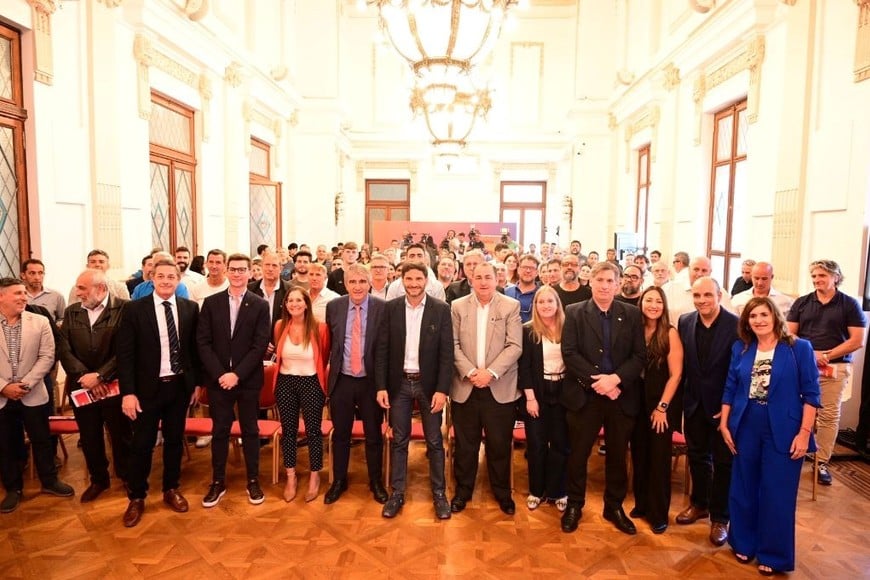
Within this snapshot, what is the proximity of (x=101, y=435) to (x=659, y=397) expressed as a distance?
3.65 m

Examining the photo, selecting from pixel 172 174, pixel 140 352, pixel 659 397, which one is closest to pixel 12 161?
pixel 140 352

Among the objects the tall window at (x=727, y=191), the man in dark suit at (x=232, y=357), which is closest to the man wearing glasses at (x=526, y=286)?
the man in dark suit at (x=232, y=357)

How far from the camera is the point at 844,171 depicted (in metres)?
5.16

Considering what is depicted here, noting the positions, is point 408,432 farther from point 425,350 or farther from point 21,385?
point 21,385

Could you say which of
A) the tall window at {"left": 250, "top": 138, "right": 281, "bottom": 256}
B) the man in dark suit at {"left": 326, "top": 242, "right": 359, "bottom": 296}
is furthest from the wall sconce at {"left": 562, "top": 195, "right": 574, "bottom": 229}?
the man in dark suit at {"left": 326, "top": 242, "right": 359, "bottom": 296}

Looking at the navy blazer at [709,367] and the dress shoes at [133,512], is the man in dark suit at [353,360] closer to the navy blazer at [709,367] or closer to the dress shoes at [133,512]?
the dress shoes at [133,512]

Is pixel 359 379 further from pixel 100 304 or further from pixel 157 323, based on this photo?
pixel 100 304

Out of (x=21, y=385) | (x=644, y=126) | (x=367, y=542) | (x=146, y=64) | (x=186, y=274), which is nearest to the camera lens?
(x=367, y=542)

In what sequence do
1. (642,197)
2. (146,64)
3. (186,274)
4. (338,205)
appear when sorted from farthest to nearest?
1. (338,205)
2. (642,197)
3. (146,64)
4. (186,274)

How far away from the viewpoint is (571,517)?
11.9ft

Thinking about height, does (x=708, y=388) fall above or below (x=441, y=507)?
above

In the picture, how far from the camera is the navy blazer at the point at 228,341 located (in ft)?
12.3

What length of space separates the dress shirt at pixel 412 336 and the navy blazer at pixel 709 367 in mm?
1647

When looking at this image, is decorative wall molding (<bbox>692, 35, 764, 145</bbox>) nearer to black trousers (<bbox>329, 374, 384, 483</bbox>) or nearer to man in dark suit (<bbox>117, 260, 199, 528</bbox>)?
black trousers (<bbox>329, 374, 384, 483</bbox>)
